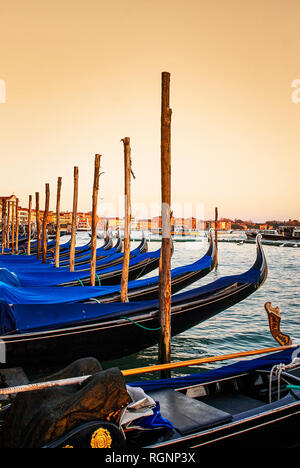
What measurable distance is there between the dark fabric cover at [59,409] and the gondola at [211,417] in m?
0.05

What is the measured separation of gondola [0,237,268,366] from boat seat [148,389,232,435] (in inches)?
75.2

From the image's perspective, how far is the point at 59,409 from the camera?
1.94 meters

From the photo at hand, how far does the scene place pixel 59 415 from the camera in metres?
1.90

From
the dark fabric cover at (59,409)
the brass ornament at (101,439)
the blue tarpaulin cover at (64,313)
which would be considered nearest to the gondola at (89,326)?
the blue tarpaulin cover at (64,313)

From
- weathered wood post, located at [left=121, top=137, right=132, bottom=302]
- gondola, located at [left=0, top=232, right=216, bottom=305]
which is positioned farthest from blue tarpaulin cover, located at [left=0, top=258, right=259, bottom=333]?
weathered wood post, located at [left=121, top=137, right=132, bottom=302]

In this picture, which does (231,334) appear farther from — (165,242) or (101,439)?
(101,439)

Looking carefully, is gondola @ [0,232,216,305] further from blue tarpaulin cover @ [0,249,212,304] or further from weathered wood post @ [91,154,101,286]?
weathered wood post @ [91,154,101,286]

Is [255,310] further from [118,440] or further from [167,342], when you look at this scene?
[118,440]

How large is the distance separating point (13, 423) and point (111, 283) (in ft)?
21.6

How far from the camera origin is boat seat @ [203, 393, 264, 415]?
3.08 meters

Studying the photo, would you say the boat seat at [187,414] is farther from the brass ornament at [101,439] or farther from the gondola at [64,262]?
the gondola at [64,262]

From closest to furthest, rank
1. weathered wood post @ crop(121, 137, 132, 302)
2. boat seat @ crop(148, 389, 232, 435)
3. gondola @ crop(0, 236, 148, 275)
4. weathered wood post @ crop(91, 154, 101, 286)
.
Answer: boat seat @ crop(148, 389, 232, 435) → weathered wood post @ crop(121, 137, 132, 302) → weathered wood post @ crop(91, 154, 101, 286) → gondola @ crop(0, 236, 148, 275)

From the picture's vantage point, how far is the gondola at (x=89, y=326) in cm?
431
